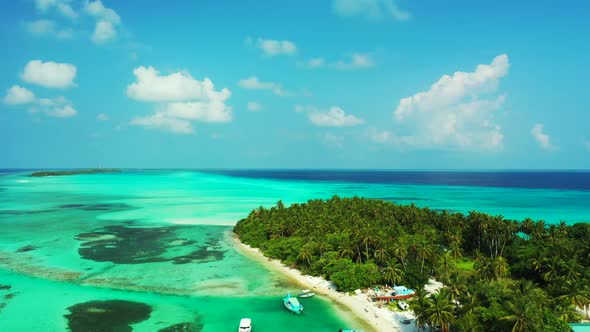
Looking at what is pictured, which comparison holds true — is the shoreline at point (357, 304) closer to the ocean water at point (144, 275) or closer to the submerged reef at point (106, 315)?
the ocean water at point (144, 275)

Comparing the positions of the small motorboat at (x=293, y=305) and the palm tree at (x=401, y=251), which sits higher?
the palm tree at (x=401, y=251)

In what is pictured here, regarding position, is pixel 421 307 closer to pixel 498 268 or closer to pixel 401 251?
pixel 401 251

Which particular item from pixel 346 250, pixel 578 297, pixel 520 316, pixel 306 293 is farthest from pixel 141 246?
pixel 578 297

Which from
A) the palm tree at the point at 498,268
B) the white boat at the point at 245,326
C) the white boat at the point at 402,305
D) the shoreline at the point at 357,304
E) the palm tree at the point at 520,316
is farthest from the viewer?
the palm tree at the point at 498,268

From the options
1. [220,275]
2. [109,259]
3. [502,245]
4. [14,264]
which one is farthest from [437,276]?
[14,264]

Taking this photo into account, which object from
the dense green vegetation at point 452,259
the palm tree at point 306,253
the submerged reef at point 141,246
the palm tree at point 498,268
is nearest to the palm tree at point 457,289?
the dense green vegetation at point 452,259

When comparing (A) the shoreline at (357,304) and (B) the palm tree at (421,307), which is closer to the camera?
(B) the palm tree at (421,307)

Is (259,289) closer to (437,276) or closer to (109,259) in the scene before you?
(437,276)
